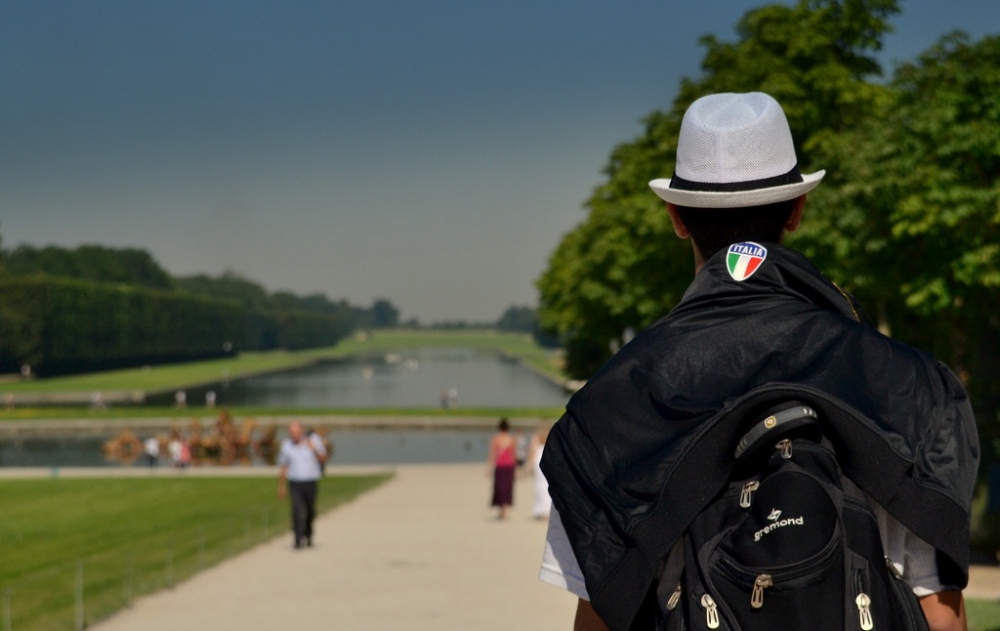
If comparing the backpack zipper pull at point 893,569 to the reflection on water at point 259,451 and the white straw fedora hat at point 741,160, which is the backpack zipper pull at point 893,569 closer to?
the white straw fedora hat at point 741,160

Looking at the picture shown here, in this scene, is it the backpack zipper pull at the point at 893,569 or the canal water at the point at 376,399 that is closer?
the backpack zipper pull at the point at 893,569

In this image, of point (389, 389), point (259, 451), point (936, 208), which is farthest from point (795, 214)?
point (389, 389)

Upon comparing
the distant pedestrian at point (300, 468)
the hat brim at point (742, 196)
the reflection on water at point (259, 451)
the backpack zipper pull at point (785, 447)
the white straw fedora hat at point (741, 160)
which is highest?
the white straw fedora hat at point (741, 160)

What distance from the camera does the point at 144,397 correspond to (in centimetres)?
8706

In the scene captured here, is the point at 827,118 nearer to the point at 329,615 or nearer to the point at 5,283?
the point at 329,615

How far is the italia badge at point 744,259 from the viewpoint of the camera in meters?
1.93

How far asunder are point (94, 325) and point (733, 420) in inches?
4409

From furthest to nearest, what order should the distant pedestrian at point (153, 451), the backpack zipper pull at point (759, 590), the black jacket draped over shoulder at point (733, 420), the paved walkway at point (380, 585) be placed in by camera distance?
the distant pedestrian at point (153, 451)
the paved walkway at point (380, 585)
the black jacket draped over shoulder at point (733, 420)
the backpack zipper pull at point (759, 590)

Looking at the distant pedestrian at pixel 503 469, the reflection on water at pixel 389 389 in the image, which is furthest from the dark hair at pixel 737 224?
the reflection on water at pixel 389 389

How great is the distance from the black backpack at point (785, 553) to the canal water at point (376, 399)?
4051cm

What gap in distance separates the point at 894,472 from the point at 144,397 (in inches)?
3471

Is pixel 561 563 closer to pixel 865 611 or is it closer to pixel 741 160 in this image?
pixel 865 611

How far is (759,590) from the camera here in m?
1.65

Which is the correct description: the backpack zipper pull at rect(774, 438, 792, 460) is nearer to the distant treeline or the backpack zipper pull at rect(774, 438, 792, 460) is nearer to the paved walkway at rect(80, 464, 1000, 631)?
the paved walkway at rect(80, 464, 1000, 631)
